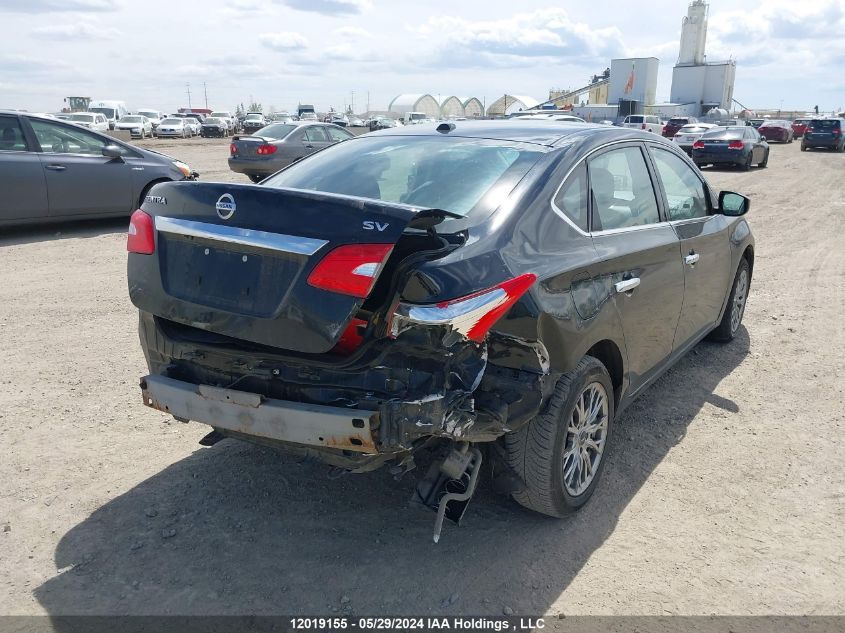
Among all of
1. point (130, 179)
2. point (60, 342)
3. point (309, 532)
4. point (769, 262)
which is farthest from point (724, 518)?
point (130, 179)

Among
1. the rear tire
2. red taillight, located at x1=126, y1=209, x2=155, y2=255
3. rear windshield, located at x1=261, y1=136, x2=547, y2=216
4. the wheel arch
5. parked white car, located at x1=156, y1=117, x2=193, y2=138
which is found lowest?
parked white car, located at x1=156, y1=117, x2=193, y2=138

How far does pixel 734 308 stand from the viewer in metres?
5.77

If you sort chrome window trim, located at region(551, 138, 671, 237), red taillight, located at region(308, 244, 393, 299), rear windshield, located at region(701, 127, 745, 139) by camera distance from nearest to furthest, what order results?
1. red taillight, located at region(308, 244, 393, 299)
2. chrome window trim, located at region(551, 138, 671, 237)
3. rear windshield, located at region(701, 127, 745, 139)

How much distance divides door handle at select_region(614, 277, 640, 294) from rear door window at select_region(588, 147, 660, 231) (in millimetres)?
274

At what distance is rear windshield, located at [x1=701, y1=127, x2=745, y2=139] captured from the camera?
22141 mm

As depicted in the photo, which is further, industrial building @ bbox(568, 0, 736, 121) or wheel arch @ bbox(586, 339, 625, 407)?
industrial building @ bbox(568, 0, 736, 121)

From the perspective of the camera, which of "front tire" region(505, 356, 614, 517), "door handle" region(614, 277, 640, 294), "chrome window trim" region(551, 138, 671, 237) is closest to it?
"front tire" region(505, 356, 614, 517)

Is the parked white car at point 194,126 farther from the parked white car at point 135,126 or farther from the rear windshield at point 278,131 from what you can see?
the rear windshield at point 278,131

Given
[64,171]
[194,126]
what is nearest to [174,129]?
[194,126]

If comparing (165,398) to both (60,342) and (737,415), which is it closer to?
(60,342)

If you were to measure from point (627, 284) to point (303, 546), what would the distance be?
1.94 m

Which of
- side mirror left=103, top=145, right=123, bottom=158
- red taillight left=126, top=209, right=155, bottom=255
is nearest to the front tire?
red taillight left=126, top=209, right=155, bottom=255

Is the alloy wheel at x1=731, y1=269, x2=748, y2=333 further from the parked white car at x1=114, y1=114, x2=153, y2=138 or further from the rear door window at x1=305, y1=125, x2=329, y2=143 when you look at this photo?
the parked white car at x1=114, y1=114, x2=153, y2=138

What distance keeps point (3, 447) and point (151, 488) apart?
991mm
